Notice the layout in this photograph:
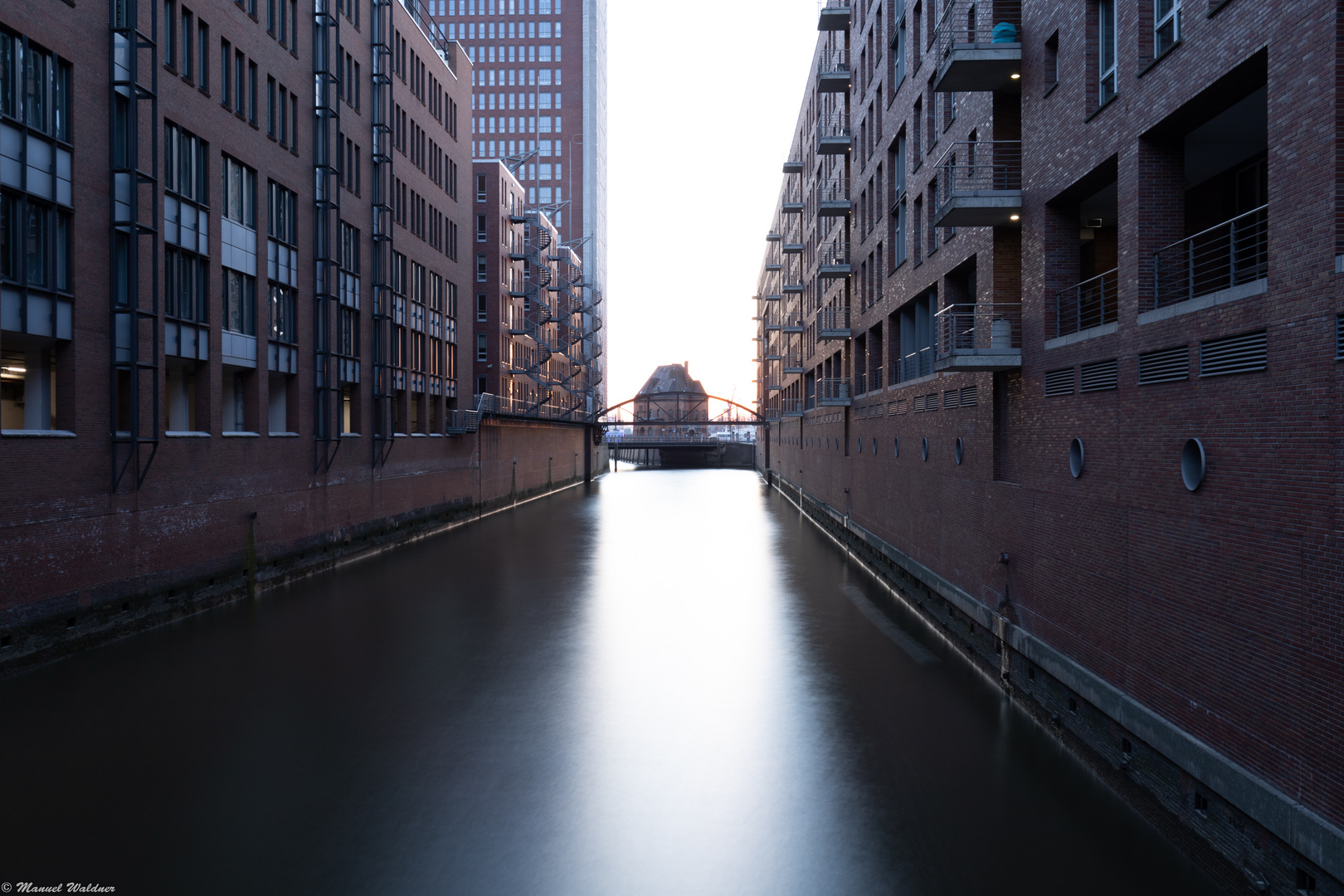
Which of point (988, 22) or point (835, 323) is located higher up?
point (988, 22)

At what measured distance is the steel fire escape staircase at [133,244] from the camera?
646 inches

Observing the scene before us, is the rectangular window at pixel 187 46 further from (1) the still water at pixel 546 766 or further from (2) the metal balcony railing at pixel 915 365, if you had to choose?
(2) the metal balcony railing at pixel 915 365

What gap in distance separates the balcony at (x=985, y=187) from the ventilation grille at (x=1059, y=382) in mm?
3181

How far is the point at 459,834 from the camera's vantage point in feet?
28.1

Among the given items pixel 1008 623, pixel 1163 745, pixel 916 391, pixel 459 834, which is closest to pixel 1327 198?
pixel 1163 745

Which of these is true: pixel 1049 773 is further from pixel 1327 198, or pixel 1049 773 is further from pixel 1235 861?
pixel 1327 198

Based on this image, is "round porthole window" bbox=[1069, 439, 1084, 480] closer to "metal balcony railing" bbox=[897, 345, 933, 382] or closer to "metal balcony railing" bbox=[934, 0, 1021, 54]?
"metal balcony railing" bbox=[934, 0, 1021, 54]

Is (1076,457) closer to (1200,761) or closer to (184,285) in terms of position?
A: (1200,761)

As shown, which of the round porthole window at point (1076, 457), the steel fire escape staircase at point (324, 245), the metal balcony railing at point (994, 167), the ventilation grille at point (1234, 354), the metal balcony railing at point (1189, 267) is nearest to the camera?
the ventilation grille at point (1234, 354)

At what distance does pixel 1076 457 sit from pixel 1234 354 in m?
3.56

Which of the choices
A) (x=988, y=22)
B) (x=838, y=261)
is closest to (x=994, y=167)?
(x=988, y=22)

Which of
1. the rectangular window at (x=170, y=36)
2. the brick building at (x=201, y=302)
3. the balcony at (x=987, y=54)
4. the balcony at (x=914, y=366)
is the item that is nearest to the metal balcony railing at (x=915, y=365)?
the balcony at (x=914, y=366)

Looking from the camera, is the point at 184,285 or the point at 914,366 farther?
the point at 914,366

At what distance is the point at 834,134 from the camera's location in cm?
3550
